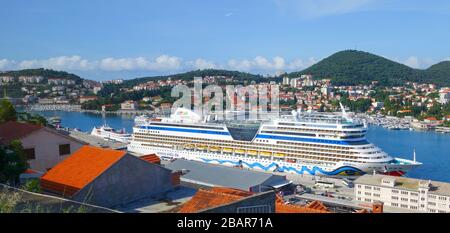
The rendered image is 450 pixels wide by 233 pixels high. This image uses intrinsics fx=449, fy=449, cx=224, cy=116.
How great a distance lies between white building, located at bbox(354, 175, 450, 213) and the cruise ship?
9.06ft

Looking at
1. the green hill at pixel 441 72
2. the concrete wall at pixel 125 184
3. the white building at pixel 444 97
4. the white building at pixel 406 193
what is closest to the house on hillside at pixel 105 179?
the concrete wall at pixel 125 184

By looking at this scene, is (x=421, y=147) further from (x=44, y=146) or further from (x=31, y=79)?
(x=31, y=79)

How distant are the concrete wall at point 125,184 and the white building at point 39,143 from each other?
2.67 metres

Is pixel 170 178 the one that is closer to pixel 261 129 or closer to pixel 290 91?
pixel 261 129

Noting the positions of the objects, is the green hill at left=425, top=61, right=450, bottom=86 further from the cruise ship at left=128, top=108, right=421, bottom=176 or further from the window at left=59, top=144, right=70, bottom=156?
the window at left=59, top=144, right=70, bottom=156

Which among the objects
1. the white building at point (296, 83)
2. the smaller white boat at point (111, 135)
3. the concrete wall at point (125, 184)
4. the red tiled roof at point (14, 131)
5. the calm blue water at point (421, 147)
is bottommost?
the calm blue water at point (421, 147)

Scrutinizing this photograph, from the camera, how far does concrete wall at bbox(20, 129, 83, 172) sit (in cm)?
776

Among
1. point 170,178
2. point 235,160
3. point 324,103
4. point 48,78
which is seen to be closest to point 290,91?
point 324,103

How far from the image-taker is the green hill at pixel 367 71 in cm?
6981

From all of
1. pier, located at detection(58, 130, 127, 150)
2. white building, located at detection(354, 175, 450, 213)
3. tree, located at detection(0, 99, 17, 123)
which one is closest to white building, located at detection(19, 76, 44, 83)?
pier, located at detection(58, 130, 127, 150)

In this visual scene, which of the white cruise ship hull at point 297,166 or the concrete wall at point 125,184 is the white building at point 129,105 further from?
the concrete wall at point 125,184

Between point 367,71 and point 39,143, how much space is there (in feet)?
238
